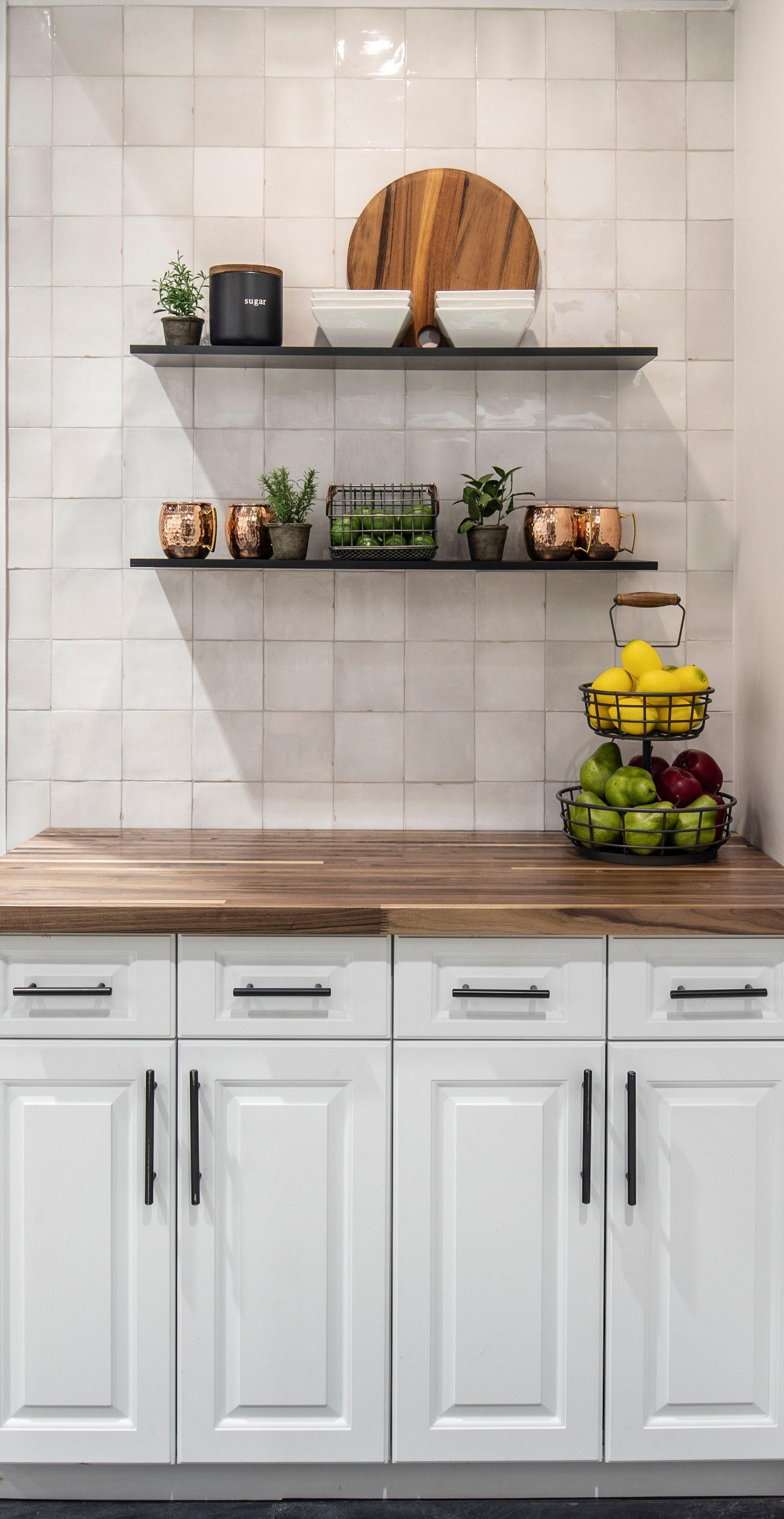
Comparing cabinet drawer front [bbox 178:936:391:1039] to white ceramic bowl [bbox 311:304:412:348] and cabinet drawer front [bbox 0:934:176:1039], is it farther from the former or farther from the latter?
white ceramic bowl [bbox 311:304:412:348]

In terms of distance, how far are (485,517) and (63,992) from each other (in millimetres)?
1183

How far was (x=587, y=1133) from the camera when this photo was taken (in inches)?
65.4

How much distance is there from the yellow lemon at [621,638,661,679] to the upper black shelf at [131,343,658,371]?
56 cm

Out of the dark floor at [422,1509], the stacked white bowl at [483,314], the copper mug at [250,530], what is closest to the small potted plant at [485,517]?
the stacked white bowl at [483,314]

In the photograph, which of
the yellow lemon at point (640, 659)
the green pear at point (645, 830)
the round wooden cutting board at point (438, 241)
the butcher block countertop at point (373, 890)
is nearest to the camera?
the butcher block countertop at point (373, 890)

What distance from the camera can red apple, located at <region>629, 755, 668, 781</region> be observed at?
6.97 feet

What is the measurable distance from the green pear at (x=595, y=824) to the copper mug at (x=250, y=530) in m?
0.78

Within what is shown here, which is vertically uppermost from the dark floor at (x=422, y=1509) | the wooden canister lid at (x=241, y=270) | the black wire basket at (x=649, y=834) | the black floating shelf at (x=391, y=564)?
the wooden canister lid at (x=241, y=270)

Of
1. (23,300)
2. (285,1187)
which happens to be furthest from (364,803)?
(23,300)

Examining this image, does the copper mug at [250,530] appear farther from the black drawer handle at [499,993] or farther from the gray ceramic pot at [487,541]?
the black drawer handle at [499,993]

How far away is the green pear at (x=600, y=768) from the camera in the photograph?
6.72 feet

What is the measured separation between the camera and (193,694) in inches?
92.1

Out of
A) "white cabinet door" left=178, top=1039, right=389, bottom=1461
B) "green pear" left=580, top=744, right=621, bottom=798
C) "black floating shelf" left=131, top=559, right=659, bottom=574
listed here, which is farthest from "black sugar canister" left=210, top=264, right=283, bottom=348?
"white cabinet door" left=178, top=1039, right=389, bottom=1461

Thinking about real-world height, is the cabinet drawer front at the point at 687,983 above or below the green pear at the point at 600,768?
below
